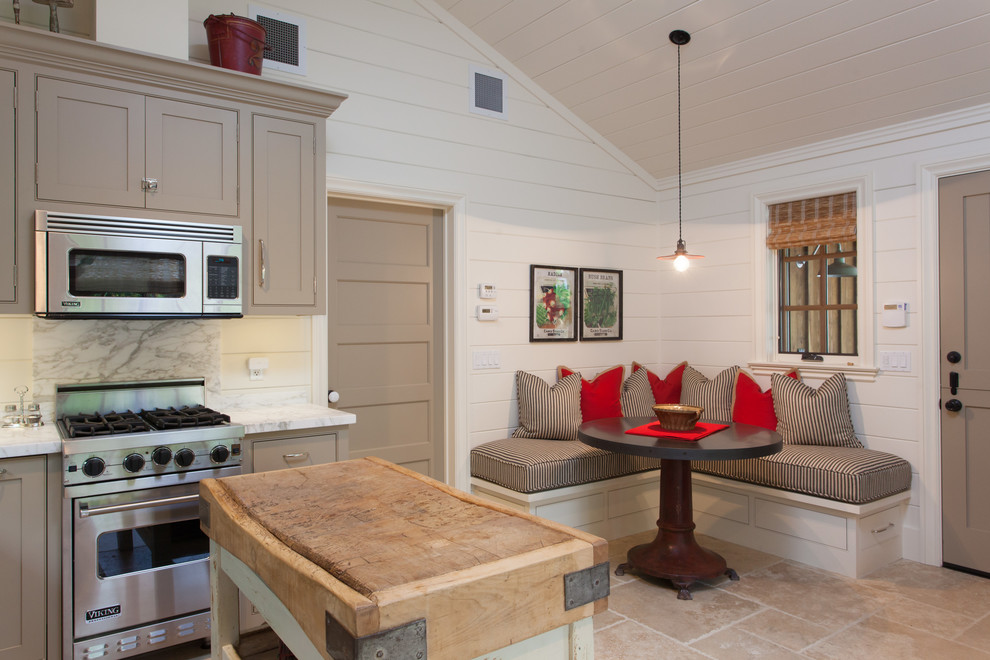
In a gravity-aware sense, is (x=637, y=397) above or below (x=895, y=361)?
below

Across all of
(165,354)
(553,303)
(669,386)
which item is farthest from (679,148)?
(165,354)

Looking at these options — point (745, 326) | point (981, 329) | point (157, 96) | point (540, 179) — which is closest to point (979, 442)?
point (981, 329)

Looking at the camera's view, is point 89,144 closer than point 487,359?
Yes

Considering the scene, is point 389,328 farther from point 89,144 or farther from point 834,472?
point 834,472

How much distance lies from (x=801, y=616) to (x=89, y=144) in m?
3.77

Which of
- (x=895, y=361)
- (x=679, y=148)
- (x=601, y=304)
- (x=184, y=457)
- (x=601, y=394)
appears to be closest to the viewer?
(x=184, y=457)

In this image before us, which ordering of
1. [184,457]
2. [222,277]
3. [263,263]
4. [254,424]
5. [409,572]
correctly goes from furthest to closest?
[263,263], [222,277], [254,424], [184,457], [409,572]

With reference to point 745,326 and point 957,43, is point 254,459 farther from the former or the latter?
point 957,43

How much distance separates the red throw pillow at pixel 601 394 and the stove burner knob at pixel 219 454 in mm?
2376

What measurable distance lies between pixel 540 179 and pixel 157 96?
7.92ft

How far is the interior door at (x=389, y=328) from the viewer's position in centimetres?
374

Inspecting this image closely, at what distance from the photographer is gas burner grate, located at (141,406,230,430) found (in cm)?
262

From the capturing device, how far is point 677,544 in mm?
3480

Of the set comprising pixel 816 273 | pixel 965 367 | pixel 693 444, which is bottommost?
pixel 693 444
